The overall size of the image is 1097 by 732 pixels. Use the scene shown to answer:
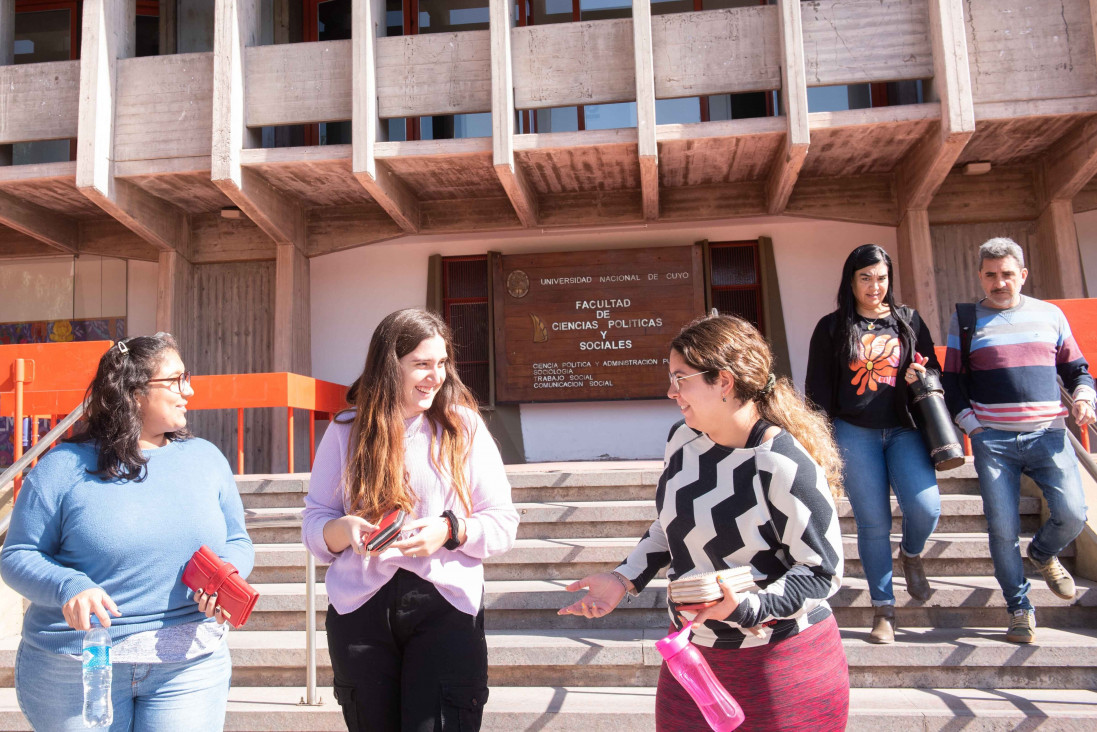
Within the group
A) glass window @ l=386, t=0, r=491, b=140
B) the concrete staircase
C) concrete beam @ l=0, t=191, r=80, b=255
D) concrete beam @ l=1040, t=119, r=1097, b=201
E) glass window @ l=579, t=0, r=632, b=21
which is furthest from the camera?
glass window @ l=386, t=0, r=491, b=140

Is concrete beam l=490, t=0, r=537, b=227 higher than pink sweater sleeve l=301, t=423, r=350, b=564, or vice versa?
concrete beam l=490, t=0, r=537, b=227

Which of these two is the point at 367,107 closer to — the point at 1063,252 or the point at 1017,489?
the point at 1017,489

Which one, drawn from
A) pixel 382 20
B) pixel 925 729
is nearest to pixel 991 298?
pixel 925 729

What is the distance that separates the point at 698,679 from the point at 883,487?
2.30 metres

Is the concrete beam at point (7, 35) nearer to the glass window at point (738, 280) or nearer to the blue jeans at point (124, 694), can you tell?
the glass window at point (738, 280)

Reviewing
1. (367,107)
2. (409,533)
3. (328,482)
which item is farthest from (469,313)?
(409,533)

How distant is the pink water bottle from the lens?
5.70 feet

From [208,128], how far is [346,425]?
6.42 metres

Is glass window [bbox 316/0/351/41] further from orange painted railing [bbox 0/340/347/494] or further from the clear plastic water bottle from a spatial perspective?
the clear plastic water bottle

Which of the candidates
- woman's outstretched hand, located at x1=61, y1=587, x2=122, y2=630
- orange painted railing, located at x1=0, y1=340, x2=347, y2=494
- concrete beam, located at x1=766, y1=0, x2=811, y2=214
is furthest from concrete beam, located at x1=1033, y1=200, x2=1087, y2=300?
woman's outstretched hand, located at x1=61, y1=587, x2=122, y2=630

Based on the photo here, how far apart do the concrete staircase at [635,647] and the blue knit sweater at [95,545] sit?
5.51 feet

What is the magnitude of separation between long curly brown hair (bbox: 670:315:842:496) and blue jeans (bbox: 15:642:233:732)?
1.57 metres

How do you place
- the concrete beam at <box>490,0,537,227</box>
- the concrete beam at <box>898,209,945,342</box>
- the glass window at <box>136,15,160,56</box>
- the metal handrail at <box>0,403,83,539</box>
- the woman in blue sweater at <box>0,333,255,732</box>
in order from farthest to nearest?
the glass window at <box>136,15,160,56</box>
the concrete beam at <box>898,209,945,342</box>
the concrete beam at <box>490,0,537,227</box>
the metal handrail at <box>0,403,83,539</box>
the woman in blue sweater at <box>0,333,255,732</box>

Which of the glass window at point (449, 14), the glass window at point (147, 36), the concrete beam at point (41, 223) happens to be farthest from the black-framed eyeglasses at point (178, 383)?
the glass window at point (147, 36)
